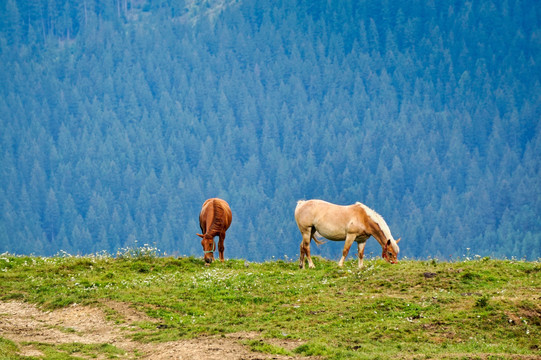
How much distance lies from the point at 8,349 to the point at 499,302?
1252 cm

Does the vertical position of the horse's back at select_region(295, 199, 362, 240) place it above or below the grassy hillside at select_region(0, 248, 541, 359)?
above

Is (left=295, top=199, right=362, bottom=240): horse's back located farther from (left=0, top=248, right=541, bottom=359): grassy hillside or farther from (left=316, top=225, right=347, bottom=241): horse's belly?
(left=0, top=248, right=541, bottom=359): grassy hillside

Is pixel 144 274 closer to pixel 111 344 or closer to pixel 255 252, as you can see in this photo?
pixel 111 344

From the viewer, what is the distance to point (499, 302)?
1905cm

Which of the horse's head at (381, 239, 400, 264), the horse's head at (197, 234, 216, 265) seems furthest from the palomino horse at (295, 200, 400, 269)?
the horse's head at (197, 234, 216, 265)

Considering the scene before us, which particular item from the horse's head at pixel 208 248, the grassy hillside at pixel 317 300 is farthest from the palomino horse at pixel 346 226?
the horse's head at pixel 208 248

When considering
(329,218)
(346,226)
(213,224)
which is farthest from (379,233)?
(213,224)

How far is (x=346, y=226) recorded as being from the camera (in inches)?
1087

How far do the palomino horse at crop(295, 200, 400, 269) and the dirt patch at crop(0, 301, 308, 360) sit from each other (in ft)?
30.5

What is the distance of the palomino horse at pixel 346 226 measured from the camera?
2712 centimetres

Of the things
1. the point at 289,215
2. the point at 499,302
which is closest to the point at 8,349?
the point at 499,302

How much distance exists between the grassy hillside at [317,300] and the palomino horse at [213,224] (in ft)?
4.57

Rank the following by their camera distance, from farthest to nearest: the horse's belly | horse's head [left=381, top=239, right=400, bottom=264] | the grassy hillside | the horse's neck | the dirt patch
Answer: the horse's belly, the horse's neck, horse's head [left=381, top=239, right=400, bottom=264], the grassy hillside, the dirt patch

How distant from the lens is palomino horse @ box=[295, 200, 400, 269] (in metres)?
27.1
